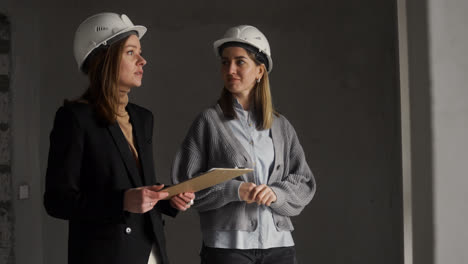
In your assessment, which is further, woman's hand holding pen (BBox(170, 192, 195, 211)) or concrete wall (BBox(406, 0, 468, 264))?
woman's hand holding pen (BBox(170, 192, 195, 211))

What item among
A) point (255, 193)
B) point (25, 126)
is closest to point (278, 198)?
point (255, 193)

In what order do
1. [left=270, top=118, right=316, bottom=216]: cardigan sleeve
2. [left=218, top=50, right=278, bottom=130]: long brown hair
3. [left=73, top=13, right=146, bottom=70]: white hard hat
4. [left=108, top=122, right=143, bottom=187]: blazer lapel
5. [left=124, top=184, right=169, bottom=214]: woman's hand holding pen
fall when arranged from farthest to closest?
1. [left=218, top=50, right=278, bottom=130]: long brown hair
2. [left=270, top=118, right=316, bottom=216]: cardigan sleeve
3. [left=73, top=13, right=146, bottom=70]: white hard hat
4. [left=108, top=122, right=143, bottom=187]: blazer lapel
5. [left=124, top=184, right=169, bottom=214]: woman's hand holding pen

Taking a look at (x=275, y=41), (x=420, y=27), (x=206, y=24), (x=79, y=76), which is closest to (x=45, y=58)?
(x=79, y=76)

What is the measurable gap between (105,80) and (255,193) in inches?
29.9

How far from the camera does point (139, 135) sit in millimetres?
2062

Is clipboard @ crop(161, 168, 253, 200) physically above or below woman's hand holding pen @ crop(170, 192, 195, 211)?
above

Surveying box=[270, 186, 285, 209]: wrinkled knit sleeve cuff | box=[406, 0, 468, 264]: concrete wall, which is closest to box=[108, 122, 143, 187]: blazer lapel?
box=[270, 186, 285, 209]: wrinkled knit sleeve cuff

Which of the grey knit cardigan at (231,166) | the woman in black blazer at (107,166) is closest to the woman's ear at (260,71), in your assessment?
the grey knit cardigan at (231,166)

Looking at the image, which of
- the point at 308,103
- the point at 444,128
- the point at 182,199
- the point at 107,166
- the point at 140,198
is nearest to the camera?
the point at 444,128

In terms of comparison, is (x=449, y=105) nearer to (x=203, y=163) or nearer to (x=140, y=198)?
(x=140, y=198)

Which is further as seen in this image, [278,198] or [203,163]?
[203,163]

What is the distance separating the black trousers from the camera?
2.36 metres

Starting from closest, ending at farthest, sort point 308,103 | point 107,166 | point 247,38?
point 107,166 → point 247,38 → point 308,103

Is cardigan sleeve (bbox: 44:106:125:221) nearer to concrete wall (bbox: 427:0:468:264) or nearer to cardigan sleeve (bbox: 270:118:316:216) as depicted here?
cardigan sleeve (bbox: 270:118:316:216)
